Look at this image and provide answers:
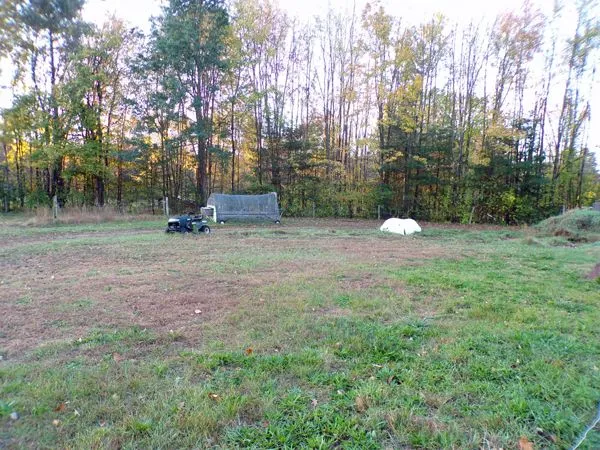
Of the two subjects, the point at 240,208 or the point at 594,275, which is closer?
the point at 594,275

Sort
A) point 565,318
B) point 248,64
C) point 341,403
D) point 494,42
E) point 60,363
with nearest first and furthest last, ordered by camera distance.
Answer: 1. point 341,403
2. point 60,363
3. point 565,318
4. point 494,42
5. point 248,64

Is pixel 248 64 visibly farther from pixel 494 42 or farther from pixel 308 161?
pixel 494 42

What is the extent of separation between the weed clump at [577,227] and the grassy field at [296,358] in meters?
7.43

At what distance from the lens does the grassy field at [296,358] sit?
189 centimetres

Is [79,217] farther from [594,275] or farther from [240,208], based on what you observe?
[594,275]

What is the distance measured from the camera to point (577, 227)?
1203cm

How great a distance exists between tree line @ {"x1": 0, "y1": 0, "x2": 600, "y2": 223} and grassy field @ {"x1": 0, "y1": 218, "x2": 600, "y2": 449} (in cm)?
1420

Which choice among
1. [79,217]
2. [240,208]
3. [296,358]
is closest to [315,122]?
[240,208]

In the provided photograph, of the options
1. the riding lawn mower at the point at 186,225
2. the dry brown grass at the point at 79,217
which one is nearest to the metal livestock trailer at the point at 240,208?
the dry brown grass at the point at 79,217

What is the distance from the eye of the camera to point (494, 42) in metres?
18.1

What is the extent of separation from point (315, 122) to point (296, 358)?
66.6ft

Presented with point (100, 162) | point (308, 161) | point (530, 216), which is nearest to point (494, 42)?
point (530, 216)

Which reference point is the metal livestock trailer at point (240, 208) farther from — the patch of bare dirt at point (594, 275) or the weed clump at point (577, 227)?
the patch of bare dirt at point (594, 275)

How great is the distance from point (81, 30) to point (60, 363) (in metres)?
2.49
